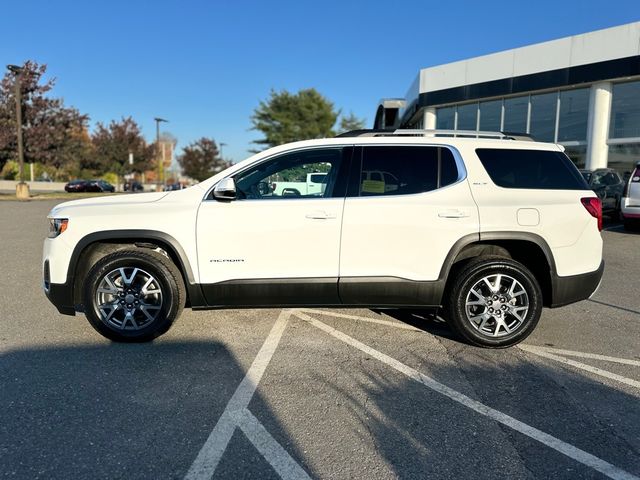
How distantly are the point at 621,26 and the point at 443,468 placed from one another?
61.3ft

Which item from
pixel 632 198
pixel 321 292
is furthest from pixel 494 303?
pixel 632 198

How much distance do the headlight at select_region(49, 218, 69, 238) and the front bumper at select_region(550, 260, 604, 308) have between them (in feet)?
14.3

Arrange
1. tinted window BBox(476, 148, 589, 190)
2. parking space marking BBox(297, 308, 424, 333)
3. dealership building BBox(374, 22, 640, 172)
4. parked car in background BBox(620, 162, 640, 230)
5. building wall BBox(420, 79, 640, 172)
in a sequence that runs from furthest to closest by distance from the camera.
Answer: building wall BBox(420, 79, 640, 172), dealership building BBox(374, 22, 640, 172), parked car in background BBox(620, 162, 640, 230), parking space marking BBox(297, 308, 424, 333), tinted window BBox(476, 148, 589, 190)

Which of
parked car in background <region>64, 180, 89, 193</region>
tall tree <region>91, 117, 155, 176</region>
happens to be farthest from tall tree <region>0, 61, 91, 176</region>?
tall tree <region>91, 117, 155, 176</region>

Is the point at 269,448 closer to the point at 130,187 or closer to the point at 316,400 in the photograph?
the point at 316,400

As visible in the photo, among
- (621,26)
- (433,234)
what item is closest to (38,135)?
(621,26)

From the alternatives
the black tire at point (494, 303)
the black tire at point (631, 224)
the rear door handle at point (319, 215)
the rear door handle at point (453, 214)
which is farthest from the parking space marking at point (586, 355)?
the black tire at point (631, 224)

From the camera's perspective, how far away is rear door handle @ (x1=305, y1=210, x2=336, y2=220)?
4.20 meters

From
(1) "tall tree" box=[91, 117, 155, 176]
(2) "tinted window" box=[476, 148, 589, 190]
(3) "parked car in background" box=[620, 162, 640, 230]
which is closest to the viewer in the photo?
(2) "tinted window" box=[476, 148, 589, 190]

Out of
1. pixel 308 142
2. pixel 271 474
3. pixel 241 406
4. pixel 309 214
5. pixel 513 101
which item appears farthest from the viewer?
pixel 513 101

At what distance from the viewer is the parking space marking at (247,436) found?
2.56 meters

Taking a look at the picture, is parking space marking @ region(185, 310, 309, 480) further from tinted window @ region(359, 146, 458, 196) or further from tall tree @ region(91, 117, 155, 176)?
tall tree @ region(91, 117, 155, 176)

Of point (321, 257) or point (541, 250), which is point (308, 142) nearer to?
point (321, 257)

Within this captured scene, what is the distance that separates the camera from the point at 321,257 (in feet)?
13.9
